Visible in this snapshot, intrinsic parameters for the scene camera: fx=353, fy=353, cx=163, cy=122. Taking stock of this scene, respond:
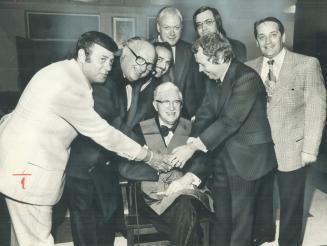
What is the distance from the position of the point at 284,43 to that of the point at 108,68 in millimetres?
1365

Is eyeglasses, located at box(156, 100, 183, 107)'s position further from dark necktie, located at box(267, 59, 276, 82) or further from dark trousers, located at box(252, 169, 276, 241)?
dark trousers, located at box(252, 169, 276, 241)

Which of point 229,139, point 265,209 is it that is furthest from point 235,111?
point 265,209

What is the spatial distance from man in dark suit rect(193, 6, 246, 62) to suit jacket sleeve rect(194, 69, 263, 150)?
0.37 meters

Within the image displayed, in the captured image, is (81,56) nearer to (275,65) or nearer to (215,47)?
(215,47)

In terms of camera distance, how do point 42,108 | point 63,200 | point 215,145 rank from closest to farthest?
point 42,108, point 215,145, point 63,200

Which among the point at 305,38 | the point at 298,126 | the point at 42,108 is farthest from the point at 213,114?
the point at 42,108

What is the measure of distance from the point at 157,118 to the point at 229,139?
1.84 feet

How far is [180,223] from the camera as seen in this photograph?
2.37 meters

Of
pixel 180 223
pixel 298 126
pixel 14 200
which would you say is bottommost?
pixel 180 223

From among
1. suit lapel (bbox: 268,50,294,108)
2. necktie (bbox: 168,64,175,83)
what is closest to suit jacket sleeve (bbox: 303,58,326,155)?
suit lapel (bbox: 268,50,294,108)

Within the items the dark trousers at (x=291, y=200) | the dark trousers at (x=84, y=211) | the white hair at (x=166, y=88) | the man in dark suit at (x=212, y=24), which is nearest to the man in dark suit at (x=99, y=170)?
the dark trousers at (x=84, y=211)

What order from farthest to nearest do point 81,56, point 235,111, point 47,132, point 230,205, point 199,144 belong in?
point 230,205, point 199,144, point 235,111, point 81,56, point 47,132

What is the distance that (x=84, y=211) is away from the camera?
8.66 feet

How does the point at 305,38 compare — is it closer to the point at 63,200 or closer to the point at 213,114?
the point at 213,114
